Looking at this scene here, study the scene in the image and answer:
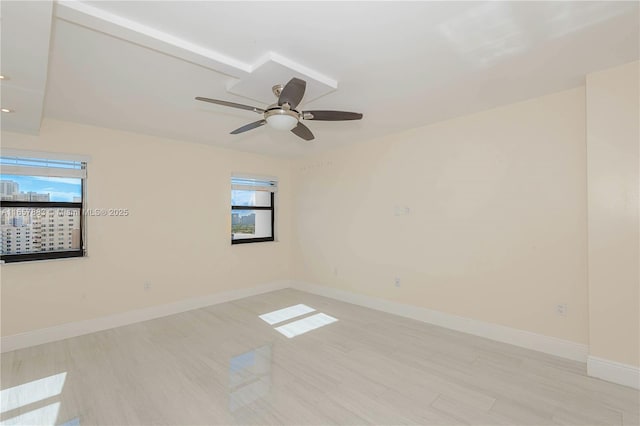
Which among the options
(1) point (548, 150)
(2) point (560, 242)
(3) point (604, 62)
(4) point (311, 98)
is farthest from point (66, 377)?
(3) point (604, 62)

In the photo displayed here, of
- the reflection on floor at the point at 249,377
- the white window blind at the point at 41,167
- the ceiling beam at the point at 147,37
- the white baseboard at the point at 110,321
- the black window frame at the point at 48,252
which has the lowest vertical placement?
the reflection on floor at the point at 249,377

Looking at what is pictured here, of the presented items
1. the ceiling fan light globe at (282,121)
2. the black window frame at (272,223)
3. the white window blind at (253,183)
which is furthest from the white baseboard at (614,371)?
the white window blind at (253,183)

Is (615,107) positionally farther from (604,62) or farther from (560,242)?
(560,242)

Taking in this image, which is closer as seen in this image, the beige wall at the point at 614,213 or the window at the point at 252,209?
the beige wall at the point at 614,213

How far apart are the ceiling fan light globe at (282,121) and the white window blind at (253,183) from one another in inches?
115

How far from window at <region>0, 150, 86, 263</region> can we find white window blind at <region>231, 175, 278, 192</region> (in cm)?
208

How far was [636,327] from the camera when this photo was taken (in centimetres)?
238

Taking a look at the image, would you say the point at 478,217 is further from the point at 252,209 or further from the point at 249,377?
the point at 252,209

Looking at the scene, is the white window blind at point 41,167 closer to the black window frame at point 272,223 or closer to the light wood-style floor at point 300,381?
the light wood-style floor at point 300,381

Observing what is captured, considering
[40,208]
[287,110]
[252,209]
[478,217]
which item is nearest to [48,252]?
[40,208]

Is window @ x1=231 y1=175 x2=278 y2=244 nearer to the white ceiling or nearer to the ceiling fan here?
the white ceiling

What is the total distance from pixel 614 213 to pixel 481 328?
1.73 metres

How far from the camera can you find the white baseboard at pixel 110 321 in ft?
10.5

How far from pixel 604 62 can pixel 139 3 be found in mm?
3353
